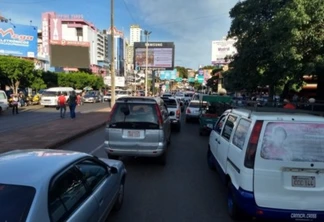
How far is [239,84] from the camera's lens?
70.4 feet

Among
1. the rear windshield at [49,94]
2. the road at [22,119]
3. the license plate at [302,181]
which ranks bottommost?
the road at [22,119]

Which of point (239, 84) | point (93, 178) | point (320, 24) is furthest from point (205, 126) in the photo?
point (93, 178)

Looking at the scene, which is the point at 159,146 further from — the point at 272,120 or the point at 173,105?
the point at 173,105

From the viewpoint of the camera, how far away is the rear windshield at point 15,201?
8.52 feet

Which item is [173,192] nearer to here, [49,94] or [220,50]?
[49,94]

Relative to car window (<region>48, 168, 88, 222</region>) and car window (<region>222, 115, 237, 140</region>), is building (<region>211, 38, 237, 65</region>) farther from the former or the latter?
car window (<region>48, 168, 88, 222</region>)

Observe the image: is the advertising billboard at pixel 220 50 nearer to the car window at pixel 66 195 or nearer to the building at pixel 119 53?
the building at pixel 119 53

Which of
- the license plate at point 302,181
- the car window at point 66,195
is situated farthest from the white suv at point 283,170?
the car window at point 66,195

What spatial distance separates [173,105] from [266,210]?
13671mm

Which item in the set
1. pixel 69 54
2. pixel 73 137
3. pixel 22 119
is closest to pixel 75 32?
pixel 69 54

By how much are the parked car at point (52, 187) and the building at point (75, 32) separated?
10956 cm

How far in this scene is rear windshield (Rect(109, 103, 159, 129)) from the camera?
8.05 metres

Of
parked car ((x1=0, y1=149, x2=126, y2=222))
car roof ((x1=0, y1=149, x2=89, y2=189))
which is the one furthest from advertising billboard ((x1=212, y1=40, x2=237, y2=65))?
car roof ((x1=0, y1=149, x2=89, y2=189))

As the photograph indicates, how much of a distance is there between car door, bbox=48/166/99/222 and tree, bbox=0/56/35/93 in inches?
1488
